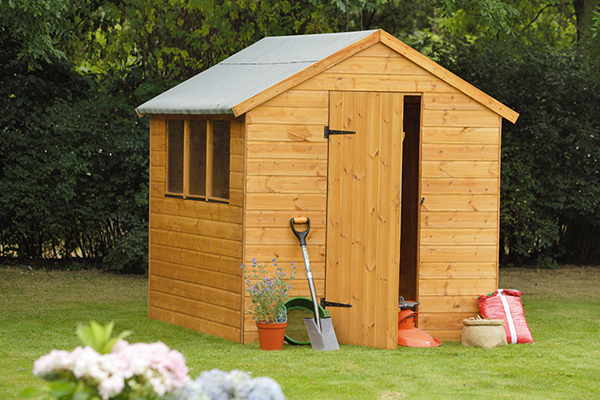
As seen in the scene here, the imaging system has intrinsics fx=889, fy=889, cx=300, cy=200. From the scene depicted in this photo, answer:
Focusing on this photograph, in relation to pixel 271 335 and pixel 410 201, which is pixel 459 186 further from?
pixel 271 335

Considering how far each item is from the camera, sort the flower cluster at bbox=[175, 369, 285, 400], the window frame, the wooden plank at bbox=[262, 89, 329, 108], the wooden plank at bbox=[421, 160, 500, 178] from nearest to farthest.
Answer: the flower cluster at bbox=[175, 369, 285, 400], the wooden plank at bbox=[262, 89, 329, 108], the wooden plank at bbox=[421, 160, 500, 178], the window frame

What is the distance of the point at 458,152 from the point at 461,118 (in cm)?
31

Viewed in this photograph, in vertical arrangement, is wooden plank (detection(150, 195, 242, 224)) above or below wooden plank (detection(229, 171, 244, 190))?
below

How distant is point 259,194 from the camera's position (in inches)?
310

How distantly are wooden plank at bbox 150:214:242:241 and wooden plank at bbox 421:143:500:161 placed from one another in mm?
1871

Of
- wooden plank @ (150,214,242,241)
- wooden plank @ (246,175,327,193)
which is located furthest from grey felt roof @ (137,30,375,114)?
wooden plank @ (150,214,242,241)

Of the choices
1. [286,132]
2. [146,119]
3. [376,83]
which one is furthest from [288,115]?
[146,119]

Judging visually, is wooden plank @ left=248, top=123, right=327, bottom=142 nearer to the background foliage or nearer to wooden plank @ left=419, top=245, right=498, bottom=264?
wooden plank @ left=419, top=245, right=498, bottom=264

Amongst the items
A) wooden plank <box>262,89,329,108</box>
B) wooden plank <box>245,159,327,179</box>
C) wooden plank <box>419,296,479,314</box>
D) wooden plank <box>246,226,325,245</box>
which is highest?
wooden plank <box>262,89,329,108</box>

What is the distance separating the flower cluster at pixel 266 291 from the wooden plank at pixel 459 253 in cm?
128

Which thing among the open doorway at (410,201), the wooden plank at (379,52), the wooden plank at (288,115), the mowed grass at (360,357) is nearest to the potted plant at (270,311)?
the mowed grass at (360,357)

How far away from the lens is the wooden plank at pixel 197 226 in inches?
317

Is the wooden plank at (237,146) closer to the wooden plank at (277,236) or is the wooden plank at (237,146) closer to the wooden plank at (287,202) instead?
the wooden plank at (287,202)

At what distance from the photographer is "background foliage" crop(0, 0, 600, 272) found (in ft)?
40.8
